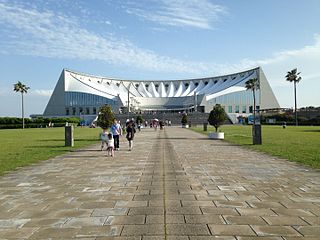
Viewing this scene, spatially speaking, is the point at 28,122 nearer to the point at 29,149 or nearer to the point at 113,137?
the point at 29,149

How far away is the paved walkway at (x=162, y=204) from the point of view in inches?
165

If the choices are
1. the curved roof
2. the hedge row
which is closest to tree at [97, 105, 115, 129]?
the hedge row

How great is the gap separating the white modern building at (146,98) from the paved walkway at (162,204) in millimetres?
80806

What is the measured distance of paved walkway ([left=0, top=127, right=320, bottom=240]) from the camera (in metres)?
4.18

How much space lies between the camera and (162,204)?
5.44 metres

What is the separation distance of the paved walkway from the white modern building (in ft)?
265

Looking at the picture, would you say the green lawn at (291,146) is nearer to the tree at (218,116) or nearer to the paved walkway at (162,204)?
the tree at (218,116)

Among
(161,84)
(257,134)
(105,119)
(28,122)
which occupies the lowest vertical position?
(257,134)

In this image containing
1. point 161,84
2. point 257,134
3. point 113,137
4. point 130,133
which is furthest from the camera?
point 161,84

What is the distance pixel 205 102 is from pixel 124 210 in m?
97.5

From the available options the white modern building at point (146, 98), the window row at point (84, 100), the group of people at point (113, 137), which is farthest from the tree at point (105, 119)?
the window row at point (84, 100)

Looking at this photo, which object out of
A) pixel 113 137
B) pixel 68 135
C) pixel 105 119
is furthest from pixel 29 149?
pixel 105 119

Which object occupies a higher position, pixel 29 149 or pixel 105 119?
pixel 105 119

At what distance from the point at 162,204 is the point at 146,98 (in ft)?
387
